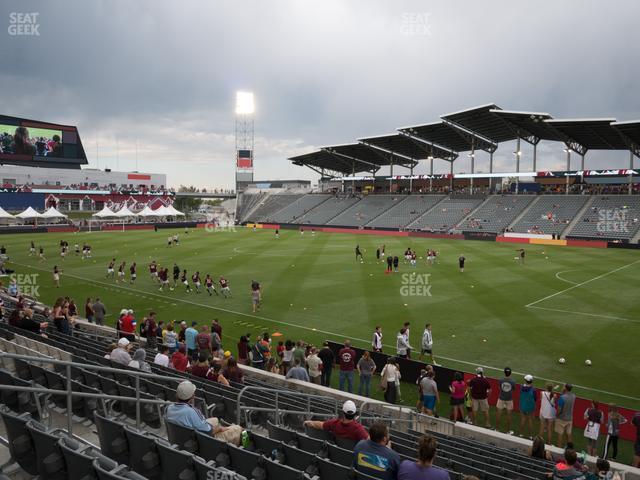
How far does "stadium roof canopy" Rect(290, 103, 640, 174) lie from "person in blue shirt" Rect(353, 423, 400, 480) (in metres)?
62.0

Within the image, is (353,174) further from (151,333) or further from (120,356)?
(120,356)

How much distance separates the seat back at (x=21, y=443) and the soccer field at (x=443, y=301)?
14.1 m

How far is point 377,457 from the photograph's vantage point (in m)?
5.27

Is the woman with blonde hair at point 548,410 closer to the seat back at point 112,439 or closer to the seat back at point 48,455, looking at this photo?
the seat back at point 112,439

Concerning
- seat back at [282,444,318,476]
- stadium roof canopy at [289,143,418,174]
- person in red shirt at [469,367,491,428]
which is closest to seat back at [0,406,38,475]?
seat back at [282,444,318,476]

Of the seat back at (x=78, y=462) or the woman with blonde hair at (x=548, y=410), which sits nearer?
the seat back at (x=78, y=462)

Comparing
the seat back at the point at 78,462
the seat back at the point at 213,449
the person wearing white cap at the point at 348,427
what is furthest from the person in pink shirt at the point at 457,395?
the seat back at the point at 78,462

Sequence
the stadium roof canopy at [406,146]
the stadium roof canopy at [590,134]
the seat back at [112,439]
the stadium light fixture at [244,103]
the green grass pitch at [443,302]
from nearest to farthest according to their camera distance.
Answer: the seat back at [112,439] < the green grass pitch at [443,302] < the stadium roof canopy at [590,134] < the stadium roof canopy at [406,146] < the stadium light fixture at [244,103]

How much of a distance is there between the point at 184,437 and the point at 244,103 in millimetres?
112455

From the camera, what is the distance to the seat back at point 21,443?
514 centimetres

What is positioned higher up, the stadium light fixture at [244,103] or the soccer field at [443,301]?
the stadium light fixture at [244,103]

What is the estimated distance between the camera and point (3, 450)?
18.9 ft

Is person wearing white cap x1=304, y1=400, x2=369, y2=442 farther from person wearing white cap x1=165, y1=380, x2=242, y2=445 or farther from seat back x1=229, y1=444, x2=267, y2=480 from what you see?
person wearing white cap x1=165, y1=380, x2=242, y2=445

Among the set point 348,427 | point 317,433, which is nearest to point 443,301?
point 317,433
